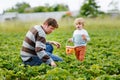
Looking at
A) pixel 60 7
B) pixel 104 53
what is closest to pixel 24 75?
pixel 104 53

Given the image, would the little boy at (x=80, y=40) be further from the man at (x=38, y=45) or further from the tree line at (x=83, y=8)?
the tree line at (x=83, y=8)

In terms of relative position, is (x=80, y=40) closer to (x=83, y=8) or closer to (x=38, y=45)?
(x=38, y=45)

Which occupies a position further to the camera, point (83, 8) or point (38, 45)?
point (83, 8)

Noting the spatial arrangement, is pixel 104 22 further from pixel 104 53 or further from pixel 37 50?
pixel 37 50

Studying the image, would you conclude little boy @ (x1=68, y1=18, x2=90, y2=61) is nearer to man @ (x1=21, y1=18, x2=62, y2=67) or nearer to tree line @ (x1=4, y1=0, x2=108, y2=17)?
man @ (x1=21, y1=18, x2=62, y2=67)

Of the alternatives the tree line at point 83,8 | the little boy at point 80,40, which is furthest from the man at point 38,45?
the tree line at point 83,8

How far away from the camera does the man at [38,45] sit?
26.5 feet

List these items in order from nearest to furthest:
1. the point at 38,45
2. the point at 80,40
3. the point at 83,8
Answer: the point at 38,45
the point at 80,40
the point at 83,8

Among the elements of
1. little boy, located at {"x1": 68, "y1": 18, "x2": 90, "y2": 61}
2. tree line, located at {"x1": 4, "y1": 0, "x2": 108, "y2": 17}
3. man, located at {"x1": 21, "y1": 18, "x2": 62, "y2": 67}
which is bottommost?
tree line, located at {"x1": 4, "y1": 0, "x2": 108, "y2": 17}

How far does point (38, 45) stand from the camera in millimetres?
8055

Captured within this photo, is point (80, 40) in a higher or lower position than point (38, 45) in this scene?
lower

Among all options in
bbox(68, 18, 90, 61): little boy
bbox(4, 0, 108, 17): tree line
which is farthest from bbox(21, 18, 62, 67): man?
bbox(4, 0, 108, 17): tree line

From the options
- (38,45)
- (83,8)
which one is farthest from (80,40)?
(83,8)

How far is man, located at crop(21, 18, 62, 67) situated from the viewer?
806 centimetres
